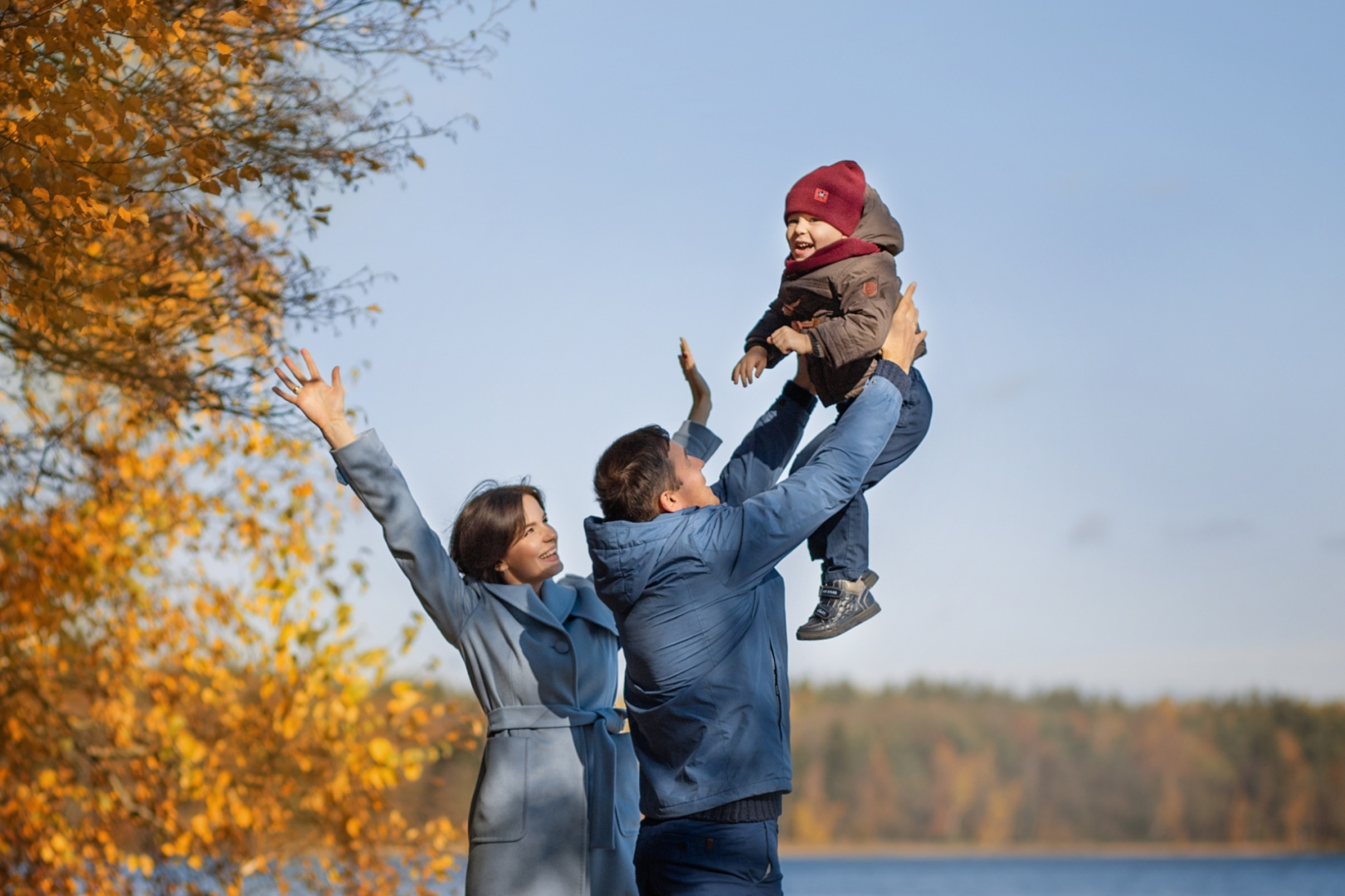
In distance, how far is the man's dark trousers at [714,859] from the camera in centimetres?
274

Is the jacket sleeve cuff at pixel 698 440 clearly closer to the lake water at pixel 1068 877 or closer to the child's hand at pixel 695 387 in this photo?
the child's hand at pixel 695 387

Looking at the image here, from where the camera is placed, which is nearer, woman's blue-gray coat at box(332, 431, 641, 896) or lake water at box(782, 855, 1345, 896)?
woman's blue-gray coat at box(332, 431, 641, 896)

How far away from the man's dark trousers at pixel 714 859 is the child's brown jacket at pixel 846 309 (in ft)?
3.42

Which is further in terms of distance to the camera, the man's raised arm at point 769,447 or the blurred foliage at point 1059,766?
the blurred foliage at point 1059,766

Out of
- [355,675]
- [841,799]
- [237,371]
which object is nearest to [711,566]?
[237,371]

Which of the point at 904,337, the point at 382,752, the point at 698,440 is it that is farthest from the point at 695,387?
the point at 382,752

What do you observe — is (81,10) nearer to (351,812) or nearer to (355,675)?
(355,675)

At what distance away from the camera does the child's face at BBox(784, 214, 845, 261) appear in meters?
3.35

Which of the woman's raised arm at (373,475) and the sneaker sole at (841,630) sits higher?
the woman's raised arm at (373,475)

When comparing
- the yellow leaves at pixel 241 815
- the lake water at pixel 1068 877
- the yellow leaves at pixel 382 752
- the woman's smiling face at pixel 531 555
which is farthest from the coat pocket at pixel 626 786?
the lake water at pixel 1068 877

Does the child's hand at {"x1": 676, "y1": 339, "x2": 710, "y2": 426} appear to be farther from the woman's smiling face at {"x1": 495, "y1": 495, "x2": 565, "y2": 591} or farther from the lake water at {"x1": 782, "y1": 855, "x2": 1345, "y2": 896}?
the lake water at {"x1": 782, "y1": 855, "x2": 1345, "y2": 896}

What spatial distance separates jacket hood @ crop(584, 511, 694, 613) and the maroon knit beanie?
879 mm

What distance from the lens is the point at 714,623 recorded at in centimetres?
286

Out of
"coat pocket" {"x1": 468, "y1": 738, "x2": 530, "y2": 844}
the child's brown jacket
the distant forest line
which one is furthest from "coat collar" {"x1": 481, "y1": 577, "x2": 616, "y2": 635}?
the distant forest line
